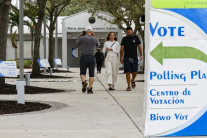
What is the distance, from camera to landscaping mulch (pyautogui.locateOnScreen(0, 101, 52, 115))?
10359mm

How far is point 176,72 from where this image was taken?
14.5ft

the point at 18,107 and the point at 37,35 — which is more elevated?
the point at 37,35

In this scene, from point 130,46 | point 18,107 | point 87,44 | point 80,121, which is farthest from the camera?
point 130,46

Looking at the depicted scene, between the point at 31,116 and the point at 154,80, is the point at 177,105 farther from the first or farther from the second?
the point at 31,116

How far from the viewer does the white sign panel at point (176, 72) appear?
439 cm

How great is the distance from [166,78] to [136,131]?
3306mm

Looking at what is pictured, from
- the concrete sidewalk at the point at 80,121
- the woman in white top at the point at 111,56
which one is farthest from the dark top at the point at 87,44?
the concrete sidewalk at the point at 80,121

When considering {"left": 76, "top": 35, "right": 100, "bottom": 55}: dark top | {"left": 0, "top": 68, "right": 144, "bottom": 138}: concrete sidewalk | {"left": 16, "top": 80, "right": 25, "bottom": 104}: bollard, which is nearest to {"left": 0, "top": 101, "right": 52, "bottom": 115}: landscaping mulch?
{"left": 16, "top": 80, "right": 25, "bottom": 104}: bollard

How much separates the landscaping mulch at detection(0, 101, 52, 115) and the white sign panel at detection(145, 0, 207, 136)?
19.6 feet

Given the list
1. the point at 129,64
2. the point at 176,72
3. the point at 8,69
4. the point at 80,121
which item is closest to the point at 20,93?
the point at 8,69

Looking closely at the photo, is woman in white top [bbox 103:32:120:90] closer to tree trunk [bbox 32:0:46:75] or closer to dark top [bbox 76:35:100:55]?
dark top [bbox 76:35:100:55]

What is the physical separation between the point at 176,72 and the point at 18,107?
6.88 m

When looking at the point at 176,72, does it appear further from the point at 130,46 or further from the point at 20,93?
the point at 130,46

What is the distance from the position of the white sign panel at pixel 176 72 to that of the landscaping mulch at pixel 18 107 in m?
5.97
